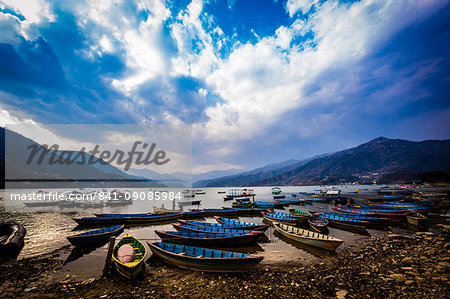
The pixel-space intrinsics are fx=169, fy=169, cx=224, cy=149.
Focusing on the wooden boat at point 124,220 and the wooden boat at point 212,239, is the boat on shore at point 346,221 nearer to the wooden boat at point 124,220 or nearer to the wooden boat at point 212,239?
the wooden boat at point 212,239

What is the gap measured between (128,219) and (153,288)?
22106 mm

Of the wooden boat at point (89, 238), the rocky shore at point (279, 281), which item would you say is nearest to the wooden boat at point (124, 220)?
the wooden boat at point (89, 238)

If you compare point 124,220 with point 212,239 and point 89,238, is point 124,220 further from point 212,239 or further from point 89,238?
point 212,239

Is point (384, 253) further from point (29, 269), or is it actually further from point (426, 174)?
point (426, 174)

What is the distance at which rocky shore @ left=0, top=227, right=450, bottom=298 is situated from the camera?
890 centimetres

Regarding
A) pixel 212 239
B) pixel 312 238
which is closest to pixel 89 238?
pixel 212 239

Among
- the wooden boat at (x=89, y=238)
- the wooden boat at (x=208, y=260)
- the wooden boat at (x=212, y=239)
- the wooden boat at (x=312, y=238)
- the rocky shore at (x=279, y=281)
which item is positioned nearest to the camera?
the rocky shore at (x=279, y=281)

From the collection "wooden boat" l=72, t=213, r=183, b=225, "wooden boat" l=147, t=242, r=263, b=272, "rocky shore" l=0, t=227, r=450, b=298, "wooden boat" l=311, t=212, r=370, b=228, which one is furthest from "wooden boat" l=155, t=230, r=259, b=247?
"wooden boat" l=311, t=212, r=370, b=228

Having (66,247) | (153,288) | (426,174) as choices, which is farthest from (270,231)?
(426,174)

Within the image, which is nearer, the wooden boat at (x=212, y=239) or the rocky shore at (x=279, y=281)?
the rocky shore at (x=279, y=281)

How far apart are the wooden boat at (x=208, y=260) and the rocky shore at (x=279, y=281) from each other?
41cm

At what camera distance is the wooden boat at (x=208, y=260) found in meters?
10.8

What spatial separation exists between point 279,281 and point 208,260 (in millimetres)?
4561

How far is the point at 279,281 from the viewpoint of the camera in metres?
10.3
